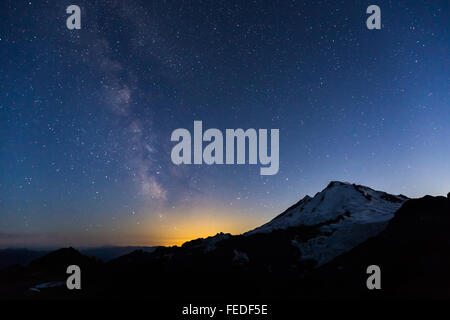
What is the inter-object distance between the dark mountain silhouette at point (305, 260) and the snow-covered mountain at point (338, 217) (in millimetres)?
450

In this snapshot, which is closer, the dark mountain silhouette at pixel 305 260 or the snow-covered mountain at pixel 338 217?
the dark mountain silhouette at pixel 305 260

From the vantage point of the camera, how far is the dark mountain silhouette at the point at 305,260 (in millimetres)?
82731

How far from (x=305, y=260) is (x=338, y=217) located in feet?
116

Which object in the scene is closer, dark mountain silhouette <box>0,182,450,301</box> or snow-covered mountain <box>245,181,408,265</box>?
dark mountain silhouette <box>0,182,450,301</box>

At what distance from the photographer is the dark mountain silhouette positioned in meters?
82.7

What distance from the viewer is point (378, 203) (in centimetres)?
15575

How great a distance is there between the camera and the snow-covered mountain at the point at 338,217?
406ft

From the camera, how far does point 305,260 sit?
125 meters

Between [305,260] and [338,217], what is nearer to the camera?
[305,260]

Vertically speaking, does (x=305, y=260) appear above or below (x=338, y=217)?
below

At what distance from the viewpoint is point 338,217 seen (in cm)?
14900

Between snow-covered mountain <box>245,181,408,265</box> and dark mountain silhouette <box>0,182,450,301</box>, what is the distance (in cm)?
45

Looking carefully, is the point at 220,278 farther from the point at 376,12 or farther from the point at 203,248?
the point at 376,12
